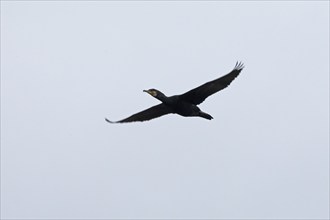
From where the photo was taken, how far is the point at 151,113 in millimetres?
71750

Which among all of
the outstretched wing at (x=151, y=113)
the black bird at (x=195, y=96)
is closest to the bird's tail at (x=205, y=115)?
the black bird at (x=195, y=96)

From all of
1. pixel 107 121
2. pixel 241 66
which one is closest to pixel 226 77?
pixel 241 66

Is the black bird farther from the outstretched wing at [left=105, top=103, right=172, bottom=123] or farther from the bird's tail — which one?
the outstretched wing at [left=105, top=103, right=172, bottom=123]

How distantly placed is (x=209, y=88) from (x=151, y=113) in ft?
10.3

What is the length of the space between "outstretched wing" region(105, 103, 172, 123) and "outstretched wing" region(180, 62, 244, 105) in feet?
4.78

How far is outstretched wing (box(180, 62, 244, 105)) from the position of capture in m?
69.2

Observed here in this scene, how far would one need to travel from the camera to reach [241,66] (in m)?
69.3

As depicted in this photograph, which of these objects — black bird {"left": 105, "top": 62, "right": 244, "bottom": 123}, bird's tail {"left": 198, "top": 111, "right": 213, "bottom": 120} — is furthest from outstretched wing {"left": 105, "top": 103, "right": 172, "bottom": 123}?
bird's tail {"left": 198, "top": 111, "right": 213, "bottom": 120}

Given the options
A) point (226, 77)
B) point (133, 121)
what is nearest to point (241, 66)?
point (226, 77)

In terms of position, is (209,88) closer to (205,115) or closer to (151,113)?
(205,115)

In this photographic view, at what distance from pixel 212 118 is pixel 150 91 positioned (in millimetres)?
2581

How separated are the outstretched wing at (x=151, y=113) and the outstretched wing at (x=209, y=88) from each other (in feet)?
4.78

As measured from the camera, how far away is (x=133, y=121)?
72.2 m

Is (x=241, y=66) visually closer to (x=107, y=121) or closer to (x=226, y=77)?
(x=226, y=77)
